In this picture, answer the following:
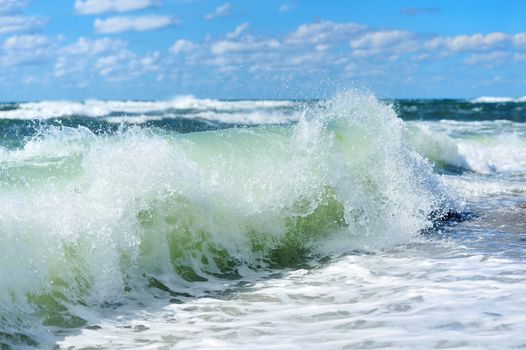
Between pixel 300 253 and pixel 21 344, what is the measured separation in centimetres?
333

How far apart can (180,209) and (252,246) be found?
827mm

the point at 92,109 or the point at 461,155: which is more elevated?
the point at 92,109

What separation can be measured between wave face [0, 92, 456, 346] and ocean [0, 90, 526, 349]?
0.02 m

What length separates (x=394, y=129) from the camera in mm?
10375

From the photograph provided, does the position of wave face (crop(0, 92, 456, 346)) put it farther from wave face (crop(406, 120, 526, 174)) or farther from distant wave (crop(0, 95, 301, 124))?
distant wave (crop(0, 95, 301, 124))

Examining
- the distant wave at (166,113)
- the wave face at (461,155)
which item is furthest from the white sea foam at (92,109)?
the wave face at (461,155)

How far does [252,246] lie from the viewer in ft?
22.4

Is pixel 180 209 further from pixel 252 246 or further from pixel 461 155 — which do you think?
pixel 461 155

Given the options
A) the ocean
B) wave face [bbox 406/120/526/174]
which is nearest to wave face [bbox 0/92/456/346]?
the ocean

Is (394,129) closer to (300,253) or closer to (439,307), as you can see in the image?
(300,253)

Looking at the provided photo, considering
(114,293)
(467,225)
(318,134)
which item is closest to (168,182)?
(114,293)

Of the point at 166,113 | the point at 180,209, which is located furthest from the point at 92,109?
the point at 180,209

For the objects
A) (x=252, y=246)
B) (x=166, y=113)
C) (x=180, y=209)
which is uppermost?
(x=166, y=113)

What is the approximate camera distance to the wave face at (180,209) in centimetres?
510
